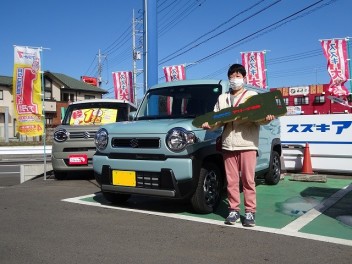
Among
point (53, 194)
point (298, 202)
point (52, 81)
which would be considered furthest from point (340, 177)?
point (52, 81)

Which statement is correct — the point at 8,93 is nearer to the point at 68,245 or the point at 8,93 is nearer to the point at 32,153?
the point at 32,153

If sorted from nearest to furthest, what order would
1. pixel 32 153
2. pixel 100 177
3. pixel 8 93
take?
pixel 100 177
pixel 32 153
pixel 8 93

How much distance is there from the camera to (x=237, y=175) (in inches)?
178

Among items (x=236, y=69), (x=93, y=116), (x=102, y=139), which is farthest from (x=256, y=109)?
(x=93, y=116)

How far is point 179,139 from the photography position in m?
4.58

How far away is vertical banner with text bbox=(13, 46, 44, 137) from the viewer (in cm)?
886

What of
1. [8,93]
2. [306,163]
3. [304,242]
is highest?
[8,93]

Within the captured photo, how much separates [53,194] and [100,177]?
1873mm

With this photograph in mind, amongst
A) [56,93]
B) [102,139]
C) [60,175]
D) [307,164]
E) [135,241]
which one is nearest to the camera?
[135,241]

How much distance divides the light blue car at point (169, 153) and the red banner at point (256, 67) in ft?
Result: 46.3

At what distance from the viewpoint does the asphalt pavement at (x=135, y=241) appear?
133 inches

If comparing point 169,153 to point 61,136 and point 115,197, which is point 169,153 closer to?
point 115,197

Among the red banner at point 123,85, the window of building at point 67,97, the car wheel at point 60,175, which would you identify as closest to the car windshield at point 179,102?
the car wheel at point 60,175

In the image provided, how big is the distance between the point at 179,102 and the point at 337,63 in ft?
46.4
